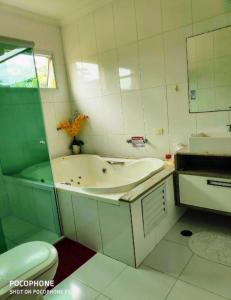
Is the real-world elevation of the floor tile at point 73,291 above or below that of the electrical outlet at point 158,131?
below

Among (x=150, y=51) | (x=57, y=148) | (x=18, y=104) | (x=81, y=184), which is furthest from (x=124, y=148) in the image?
(x=18, y=104)

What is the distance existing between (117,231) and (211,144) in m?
1.12

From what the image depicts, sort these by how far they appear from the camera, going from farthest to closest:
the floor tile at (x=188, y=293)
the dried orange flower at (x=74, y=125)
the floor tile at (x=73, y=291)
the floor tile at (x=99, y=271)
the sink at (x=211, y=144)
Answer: the dried orange flower at (x=74, y=125)
the sink at (x=211, y=144)
the floor tile at (x=99, y=271)
the floor tile at (x=73, y=291)
the floor tile at (x=188, y=293)

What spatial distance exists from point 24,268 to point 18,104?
1421 millimetres

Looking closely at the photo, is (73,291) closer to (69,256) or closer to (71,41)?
(69,256)

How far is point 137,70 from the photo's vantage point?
2701 millimetres

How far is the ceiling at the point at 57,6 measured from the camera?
8.63 ft

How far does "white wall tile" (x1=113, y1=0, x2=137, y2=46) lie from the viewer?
2600 mm

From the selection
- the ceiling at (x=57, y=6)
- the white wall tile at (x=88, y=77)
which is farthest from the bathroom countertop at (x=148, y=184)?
the ceiling at (x=57, y=6)

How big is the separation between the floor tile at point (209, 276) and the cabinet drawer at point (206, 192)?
1.69ft

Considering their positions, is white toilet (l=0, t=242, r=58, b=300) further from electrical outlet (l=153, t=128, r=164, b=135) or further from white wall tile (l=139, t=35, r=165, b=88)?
white wall tile (l=139, t=35, r=165, b=88)

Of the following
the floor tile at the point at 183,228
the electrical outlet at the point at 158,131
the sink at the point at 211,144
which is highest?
the electrical outlet at the point at 158,131

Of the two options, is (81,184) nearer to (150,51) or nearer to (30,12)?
(150,51)

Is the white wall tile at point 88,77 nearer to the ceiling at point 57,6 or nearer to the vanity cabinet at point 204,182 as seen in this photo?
the ceiling at point 57,6
